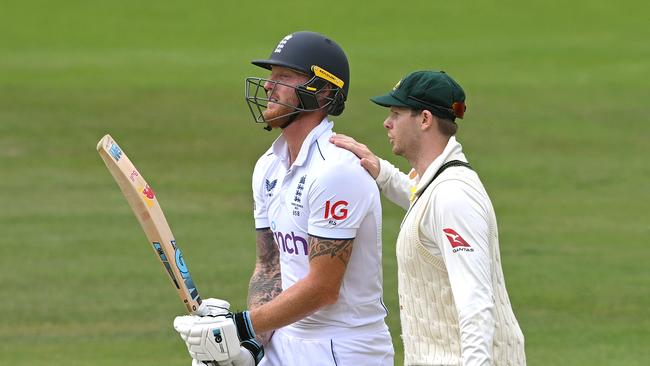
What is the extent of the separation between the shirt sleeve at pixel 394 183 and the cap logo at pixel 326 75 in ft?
1.27

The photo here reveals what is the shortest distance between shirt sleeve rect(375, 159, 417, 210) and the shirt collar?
304 millimetres

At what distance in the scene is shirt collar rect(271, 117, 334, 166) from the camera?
595cm

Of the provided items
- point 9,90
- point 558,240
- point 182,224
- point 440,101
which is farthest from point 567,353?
point 9,90

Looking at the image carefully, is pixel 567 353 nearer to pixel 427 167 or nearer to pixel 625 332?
pixel 625 332

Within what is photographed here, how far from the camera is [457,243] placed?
5.02m

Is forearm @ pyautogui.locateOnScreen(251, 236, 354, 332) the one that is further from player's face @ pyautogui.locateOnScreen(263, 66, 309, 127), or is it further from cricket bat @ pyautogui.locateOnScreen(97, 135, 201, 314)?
player's face @ pyautogui.locateOnScreen(263, 66, 309, 127)

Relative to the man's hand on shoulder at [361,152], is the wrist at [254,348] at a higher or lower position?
lower

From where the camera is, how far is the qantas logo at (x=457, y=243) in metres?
5.00

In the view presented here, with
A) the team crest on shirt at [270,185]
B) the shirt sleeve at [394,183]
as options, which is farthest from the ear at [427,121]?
the team crest on shirt at [270,185]

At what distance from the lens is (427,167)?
5395 millimetres

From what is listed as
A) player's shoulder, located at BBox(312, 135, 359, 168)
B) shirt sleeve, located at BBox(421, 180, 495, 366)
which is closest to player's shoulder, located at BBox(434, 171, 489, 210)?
shirt sleeve, located at BBox(421, 180, 495, 366)

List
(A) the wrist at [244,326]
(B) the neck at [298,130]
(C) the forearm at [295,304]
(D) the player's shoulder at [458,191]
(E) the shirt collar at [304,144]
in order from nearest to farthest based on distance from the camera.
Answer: (D) the player's shoulder at [458,191] < (C) the forearm at [295,304] < (A) the wrist at [244,326] < (E) the shirt collar at [304,144] < (B) the neck at [298,130]

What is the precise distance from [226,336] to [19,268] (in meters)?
9.32

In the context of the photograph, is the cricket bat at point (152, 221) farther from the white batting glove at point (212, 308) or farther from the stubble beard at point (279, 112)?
the stubble beard at point (279, 112)
